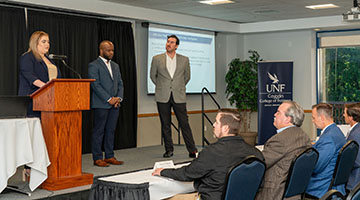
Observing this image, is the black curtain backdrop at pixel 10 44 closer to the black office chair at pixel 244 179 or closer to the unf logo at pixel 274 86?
the black office chair at pixel 244 179

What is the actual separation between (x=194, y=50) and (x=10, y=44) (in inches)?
164

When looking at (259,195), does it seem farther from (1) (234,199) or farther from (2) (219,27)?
(2) (219,27)

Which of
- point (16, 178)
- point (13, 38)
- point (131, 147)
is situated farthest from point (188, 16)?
point (16, 178)

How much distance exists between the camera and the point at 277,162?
3262 mm

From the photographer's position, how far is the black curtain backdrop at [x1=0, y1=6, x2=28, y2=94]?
6.52m

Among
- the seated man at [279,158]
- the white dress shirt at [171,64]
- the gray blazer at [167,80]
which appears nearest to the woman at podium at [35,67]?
the gray blazer at [167,80]

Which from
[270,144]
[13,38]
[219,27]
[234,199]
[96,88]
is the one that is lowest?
[234,199]

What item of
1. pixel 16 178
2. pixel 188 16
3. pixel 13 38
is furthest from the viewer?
pixel 188 16

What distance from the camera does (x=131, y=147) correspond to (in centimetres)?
842

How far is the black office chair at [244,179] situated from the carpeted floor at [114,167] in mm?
2288

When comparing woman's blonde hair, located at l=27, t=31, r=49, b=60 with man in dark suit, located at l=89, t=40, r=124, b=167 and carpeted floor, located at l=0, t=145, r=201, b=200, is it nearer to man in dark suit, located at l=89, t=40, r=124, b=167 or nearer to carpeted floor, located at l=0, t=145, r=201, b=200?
man in dark suit, located at l=89, t=40, r=124, b=167

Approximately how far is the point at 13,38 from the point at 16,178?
2.10 m

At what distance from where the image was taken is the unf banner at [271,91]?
9.98 metres

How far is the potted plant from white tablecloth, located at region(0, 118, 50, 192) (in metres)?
6.52
